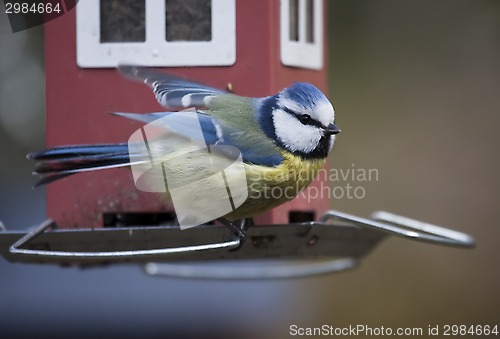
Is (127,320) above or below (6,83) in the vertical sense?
below

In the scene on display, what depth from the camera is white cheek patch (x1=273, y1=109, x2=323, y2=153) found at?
2.60m

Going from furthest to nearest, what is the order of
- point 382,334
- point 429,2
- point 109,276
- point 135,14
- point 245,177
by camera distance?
point 429,2 → point 109,276 → point 382,334 → point 135,14 → point 245,177

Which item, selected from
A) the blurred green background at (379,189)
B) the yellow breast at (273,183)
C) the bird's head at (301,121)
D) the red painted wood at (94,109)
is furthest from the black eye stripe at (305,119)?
the blurred green background at (379,189)

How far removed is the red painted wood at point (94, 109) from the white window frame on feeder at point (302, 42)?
4cm

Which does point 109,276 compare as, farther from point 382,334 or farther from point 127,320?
point 382,334

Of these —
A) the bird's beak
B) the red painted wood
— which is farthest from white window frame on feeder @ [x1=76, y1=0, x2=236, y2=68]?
the bird's beak

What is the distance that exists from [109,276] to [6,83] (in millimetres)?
1197

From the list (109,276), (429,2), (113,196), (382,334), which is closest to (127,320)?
(109,276)

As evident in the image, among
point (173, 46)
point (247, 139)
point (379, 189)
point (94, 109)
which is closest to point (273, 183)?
point (247, 139)

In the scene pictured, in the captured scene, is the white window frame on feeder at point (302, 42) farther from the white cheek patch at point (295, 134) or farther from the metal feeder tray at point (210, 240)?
the metal feeder tray at point (210, 240)

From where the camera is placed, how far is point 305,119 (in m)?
2.60

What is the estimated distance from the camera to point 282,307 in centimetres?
474

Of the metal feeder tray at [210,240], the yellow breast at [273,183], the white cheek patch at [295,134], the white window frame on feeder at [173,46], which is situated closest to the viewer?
the metal feeder tray at [210,240]

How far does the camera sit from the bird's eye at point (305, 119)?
8.48 feet
